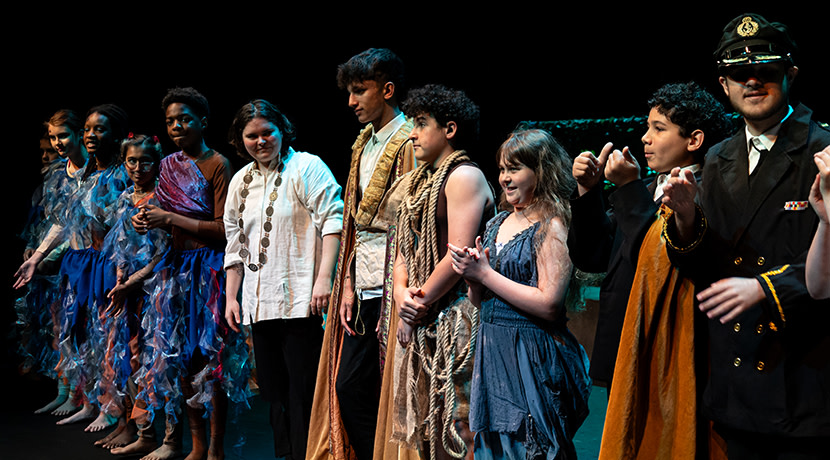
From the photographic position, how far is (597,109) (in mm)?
4102

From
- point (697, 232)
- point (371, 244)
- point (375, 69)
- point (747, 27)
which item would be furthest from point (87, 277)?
point (747, 27)

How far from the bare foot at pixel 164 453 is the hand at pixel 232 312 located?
2.43 ft

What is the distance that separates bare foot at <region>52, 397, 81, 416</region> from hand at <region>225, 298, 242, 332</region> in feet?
5.82

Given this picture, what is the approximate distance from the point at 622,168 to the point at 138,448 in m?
2.94

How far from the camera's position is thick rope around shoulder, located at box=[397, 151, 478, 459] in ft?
8.27

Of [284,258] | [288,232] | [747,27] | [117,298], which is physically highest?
[747,27]

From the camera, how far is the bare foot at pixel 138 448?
388cm

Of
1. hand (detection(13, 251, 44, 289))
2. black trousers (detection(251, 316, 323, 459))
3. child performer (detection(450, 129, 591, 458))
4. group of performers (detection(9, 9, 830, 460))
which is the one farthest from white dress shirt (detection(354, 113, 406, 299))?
hand (detection(13, 251, 44, 289))

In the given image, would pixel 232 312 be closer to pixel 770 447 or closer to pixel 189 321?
pixel 189 321

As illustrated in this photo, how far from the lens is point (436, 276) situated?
2566mm

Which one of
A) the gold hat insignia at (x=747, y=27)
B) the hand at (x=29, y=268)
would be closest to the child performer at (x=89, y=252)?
the hand at (x=29, y=268)


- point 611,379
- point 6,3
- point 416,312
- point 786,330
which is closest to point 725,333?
point 786,330

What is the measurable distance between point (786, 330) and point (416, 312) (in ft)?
3.97

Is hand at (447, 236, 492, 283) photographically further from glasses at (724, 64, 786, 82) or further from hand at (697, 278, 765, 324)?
glasses at (724, 64, 786, 82)
